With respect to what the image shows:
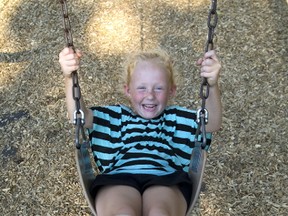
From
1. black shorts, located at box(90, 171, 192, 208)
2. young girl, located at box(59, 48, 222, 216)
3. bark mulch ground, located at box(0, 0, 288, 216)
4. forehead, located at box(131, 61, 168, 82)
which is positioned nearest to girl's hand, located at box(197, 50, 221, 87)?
young girl, located at box(59, 48, 222, 216)

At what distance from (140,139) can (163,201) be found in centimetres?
25

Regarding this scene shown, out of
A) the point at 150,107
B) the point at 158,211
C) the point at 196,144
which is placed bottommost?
the point at 158,211

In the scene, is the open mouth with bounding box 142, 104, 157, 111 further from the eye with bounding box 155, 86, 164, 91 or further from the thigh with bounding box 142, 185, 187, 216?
the thigh with bounding box 142, 185, 187, 216

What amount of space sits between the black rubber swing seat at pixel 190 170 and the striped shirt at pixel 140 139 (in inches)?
4.2

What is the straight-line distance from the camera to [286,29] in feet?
9.89

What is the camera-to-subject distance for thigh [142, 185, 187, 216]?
1.45 metres

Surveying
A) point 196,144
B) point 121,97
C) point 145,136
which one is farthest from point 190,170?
point 121,97

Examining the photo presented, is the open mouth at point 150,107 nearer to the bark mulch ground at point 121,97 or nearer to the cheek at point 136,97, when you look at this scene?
the cheek at point 136,97

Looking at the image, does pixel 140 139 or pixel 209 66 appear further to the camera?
pixel 140 139

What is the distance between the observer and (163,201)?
58.5 inches

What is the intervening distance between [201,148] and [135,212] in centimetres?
27

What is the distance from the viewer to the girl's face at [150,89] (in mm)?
1656

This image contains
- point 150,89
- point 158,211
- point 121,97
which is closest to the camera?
point 158,211

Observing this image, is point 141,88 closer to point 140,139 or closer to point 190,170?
point 140,139
